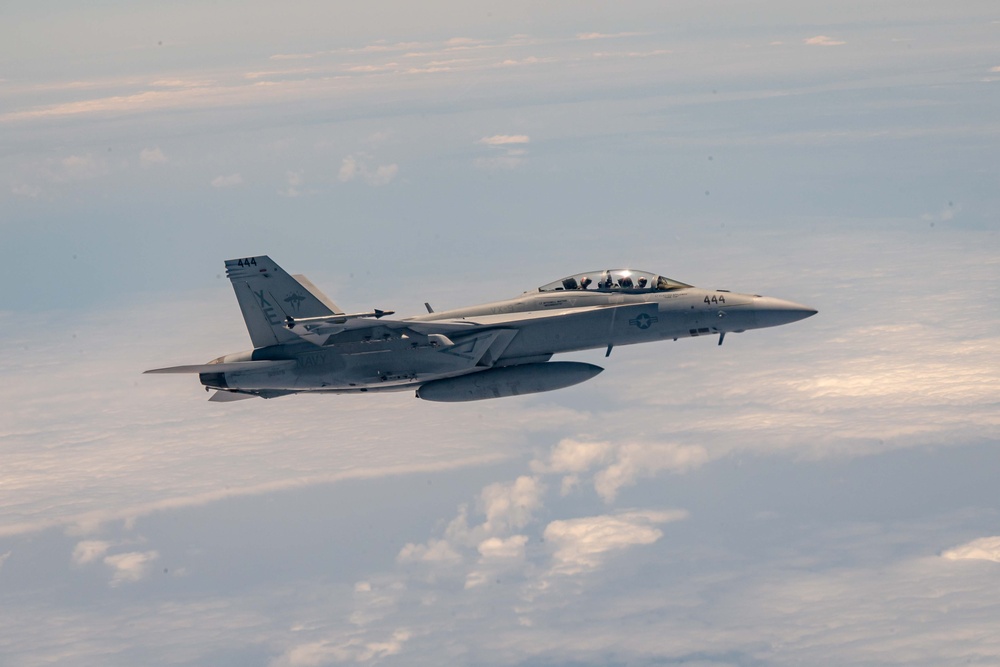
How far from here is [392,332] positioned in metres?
43.4

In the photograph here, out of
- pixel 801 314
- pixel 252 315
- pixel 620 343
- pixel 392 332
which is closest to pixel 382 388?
pixel 392 332

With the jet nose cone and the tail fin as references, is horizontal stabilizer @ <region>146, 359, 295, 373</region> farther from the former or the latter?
the jet nose cone

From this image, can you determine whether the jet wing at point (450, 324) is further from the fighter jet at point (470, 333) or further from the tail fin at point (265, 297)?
the tail fin at point (265, 297)

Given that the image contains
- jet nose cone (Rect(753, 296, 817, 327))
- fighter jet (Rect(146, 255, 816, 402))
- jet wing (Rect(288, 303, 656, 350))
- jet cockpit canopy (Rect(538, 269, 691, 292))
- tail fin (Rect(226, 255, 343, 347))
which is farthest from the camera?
tail fin (Rect(226, 255, 343, 347))

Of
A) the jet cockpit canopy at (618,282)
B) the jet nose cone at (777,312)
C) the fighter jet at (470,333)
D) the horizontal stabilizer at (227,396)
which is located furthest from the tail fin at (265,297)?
the jet nose cone at (777,312)

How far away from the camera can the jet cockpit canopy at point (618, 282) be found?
43.2 meters

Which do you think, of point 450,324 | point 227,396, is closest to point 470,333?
point 450,324

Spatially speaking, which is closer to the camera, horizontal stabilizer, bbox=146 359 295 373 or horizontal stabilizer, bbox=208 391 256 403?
horizontal stabilizer, bbox=146 359 295 373

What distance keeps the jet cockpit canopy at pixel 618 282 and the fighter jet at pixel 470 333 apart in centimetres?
4

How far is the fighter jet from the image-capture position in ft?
139

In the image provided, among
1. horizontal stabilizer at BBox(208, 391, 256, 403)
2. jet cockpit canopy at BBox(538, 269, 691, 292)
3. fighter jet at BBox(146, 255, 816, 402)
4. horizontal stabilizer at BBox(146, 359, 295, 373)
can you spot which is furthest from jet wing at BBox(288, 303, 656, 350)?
horizontal stabilizer at BBox(208, 391, 256, 403)

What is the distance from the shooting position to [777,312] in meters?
41.6

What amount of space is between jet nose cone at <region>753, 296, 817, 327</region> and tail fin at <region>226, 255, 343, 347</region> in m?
18.0

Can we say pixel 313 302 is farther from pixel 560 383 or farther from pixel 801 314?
pixel 801 314
